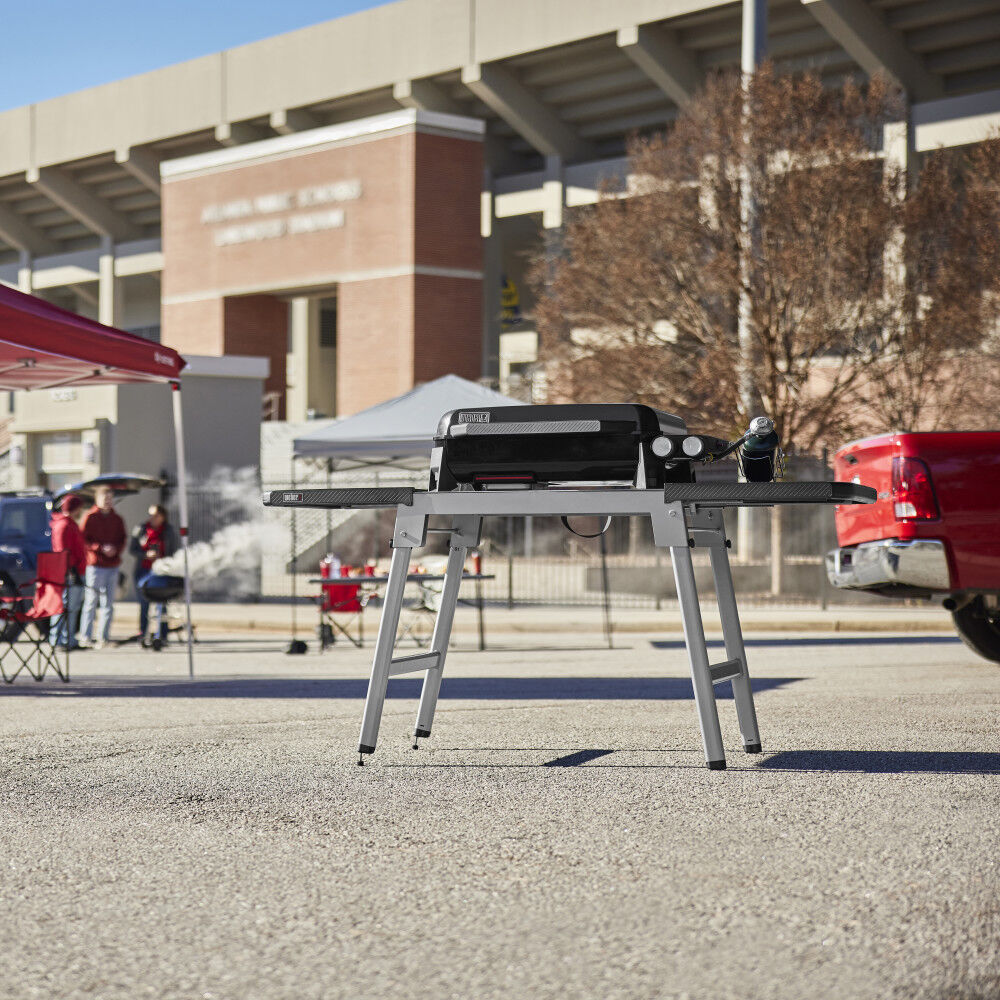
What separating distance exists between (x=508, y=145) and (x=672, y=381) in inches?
1012

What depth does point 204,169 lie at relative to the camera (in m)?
48.1

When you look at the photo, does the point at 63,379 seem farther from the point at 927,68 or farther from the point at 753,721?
the point at 927,68

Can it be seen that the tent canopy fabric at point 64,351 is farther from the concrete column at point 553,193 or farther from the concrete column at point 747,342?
the concrete column at point 553,193

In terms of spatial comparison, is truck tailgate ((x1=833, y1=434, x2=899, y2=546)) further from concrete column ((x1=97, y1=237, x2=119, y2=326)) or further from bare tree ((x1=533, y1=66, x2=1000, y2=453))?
concrete column ((x1=97, y1=237, x2=119, y2=326))

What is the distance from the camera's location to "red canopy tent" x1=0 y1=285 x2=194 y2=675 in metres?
10.7

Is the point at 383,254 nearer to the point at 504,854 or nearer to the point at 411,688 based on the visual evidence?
the point at 411,688

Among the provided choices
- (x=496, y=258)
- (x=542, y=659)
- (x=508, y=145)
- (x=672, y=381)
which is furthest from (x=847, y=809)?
(x=508, y=145)

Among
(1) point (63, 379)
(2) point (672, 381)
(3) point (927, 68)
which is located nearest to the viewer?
(1) point (63, 379)

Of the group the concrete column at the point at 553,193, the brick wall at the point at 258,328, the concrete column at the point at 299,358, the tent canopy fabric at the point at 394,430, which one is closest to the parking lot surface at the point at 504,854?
the tent canopy fabric at the point at 394,430

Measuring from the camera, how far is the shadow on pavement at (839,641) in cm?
1611

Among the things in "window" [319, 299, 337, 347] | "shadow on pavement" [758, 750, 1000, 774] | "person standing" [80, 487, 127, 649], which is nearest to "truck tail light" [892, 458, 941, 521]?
"shadow on pavement" [758, 750, 1000, 774]

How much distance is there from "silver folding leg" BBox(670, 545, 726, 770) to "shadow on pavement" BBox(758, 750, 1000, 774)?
0.34 meters

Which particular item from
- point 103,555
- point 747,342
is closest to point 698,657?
point 103,555

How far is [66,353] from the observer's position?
11133 mm
